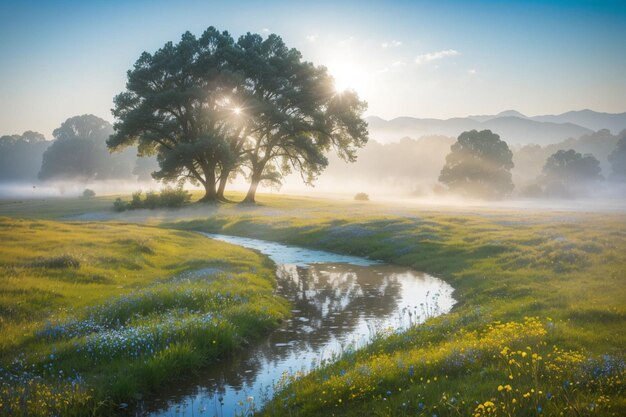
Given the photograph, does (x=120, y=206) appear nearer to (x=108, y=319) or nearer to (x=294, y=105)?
(x=294, y=105)

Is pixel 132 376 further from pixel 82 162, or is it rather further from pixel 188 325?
pixel 82 162

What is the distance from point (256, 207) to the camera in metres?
69.6

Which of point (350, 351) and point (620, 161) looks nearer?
point (350, 351)

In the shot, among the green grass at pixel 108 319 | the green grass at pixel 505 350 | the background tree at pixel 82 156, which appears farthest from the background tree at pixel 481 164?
the background tree at pixel 82 156

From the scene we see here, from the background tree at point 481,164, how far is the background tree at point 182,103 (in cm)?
6183

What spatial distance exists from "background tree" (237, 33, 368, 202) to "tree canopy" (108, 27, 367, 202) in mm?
156

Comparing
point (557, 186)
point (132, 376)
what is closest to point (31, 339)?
point (132, 376)

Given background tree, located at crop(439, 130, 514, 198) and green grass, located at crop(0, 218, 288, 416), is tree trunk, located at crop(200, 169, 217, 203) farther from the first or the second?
background tree, located at crop(439, 130, 514, 198)

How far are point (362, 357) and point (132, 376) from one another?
5.92m

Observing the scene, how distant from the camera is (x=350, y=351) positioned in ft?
42.6

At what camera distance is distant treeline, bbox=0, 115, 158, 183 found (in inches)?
4998

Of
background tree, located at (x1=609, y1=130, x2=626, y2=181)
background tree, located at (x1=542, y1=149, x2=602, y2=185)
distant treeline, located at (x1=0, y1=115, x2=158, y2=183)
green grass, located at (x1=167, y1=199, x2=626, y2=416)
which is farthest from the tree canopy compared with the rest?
background tree, located at (x1=609, y1=130, x2=626, y2=181)

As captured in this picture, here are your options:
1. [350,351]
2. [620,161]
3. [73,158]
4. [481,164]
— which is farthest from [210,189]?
[620,161]

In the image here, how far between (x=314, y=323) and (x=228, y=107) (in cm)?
5597
